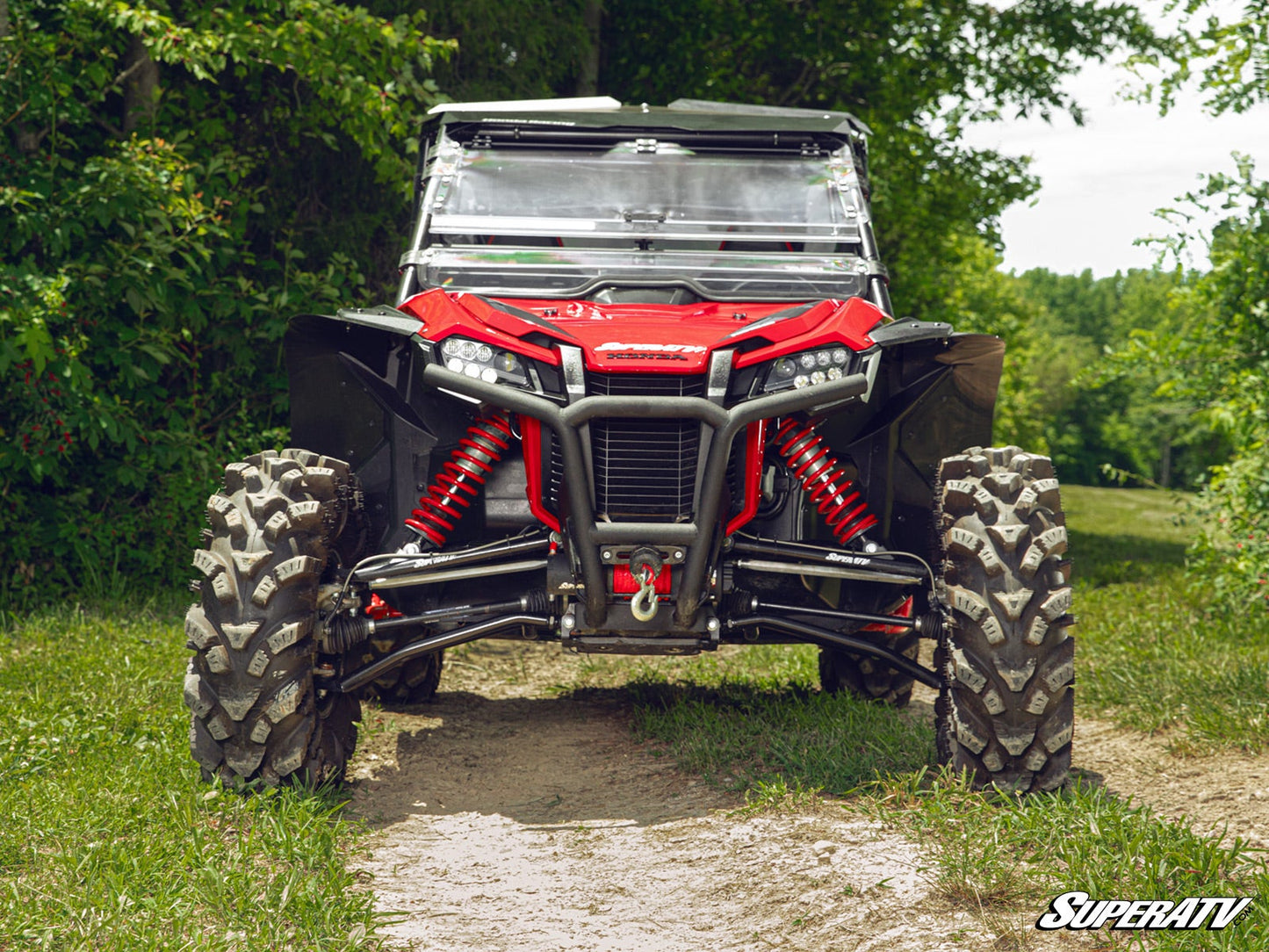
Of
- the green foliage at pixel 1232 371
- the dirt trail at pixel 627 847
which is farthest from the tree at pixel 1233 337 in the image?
the dirt trail at pixel 627 847

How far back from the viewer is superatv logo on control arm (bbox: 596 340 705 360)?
4395 mm

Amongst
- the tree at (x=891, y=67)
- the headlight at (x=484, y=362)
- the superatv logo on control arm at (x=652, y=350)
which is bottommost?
the headlight at (x=484, y=362)

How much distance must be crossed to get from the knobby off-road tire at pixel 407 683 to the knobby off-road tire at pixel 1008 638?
2738mm

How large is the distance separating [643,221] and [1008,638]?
2.29 m

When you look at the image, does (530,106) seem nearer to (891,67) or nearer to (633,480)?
(633,480)

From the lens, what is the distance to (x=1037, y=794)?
441 centimetres

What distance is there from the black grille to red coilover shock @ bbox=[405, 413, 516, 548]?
18.4 inches

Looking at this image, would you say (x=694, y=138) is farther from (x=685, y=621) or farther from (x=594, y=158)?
(x=685, y=621)

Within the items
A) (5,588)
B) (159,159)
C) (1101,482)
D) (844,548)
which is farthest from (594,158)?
(1101,482)

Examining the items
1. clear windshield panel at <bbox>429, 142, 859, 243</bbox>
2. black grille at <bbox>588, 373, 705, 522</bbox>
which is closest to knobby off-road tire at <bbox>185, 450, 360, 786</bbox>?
black grille at <bbox>588, 373, 705, 522</bbox>

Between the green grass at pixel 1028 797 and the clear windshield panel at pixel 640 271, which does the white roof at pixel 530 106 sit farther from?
the green grass at pixel 1028 797

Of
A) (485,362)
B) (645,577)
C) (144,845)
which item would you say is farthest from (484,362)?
(144,845)

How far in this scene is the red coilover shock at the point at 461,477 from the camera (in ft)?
15.7

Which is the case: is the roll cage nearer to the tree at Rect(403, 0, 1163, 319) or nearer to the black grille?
the black grille
